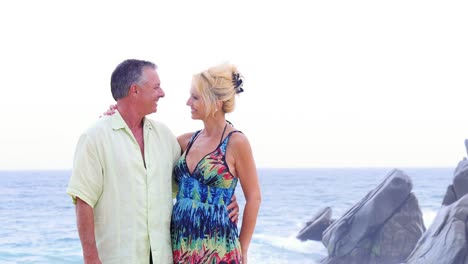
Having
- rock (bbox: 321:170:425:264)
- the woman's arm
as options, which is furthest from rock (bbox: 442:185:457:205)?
the woman's arm

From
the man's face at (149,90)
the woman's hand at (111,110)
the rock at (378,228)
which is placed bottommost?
the rock at (378,228)

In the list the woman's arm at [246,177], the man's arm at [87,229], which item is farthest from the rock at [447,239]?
the man's arm at [87,229]

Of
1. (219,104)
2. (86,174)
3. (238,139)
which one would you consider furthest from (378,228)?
(86,174)

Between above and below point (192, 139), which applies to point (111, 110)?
above

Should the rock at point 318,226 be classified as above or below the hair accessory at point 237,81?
below

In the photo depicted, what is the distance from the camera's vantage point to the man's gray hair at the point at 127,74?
12.5ft

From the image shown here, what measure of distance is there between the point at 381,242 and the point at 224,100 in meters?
15.8

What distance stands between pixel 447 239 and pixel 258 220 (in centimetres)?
2111

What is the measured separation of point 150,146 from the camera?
12.8ft

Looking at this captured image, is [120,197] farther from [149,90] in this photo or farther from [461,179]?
[461,179]

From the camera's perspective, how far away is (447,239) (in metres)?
14.0

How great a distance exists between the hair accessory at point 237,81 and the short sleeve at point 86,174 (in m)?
0.82

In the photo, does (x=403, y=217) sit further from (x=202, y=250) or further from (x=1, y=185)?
(x=1, y=185)

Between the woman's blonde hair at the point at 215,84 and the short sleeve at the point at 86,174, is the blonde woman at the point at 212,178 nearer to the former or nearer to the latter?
the woman's blonde hair at the point at 215,84
